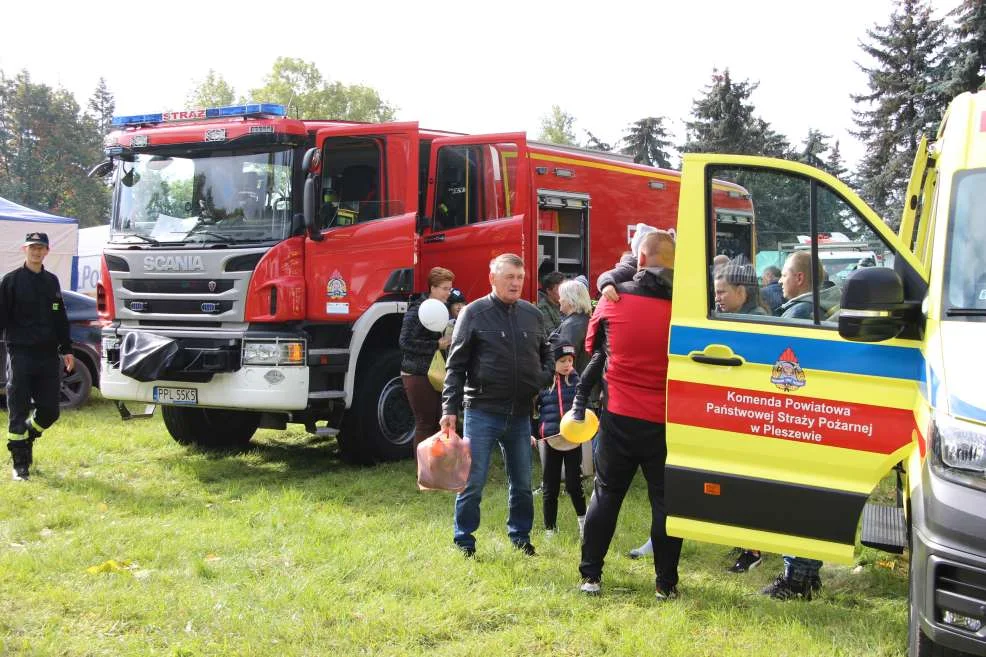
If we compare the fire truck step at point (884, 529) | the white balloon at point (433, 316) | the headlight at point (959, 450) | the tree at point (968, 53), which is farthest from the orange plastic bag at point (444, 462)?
the tree at point (968, 53)

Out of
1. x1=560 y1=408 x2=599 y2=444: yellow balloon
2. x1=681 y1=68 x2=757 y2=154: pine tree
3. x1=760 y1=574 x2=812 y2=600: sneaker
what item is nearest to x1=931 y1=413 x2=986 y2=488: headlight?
x1=760 y1=574 x2=812 y2=600: sneaker

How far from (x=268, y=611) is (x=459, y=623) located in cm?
96

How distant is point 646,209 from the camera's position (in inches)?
415

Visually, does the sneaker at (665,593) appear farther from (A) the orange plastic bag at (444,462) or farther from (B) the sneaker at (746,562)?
(A) the orange plastic bag at (444,462)

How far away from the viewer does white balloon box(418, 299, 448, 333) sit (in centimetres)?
707

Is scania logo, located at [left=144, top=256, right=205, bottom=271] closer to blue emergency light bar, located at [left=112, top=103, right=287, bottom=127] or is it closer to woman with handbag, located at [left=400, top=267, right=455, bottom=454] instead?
blue emergency light bar, located at [left=112, top=103, right=287, bottom=127]

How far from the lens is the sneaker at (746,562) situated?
5.41m

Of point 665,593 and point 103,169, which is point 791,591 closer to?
point 665,593

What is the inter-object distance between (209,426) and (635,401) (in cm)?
580

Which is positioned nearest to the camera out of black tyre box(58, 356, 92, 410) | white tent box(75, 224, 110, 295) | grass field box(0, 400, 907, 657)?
grass field box(0, 400, 907, 657)

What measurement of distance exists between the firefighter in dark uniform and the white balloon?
3286 millimetres

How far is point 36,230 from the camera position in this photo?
16297 mm

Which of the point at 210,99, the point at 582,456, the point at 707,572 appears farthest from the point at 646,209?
the point at 210,99

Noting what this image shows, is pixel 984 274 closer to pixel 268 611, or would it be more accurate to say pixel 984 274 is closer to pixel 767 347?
pixel 767 347
